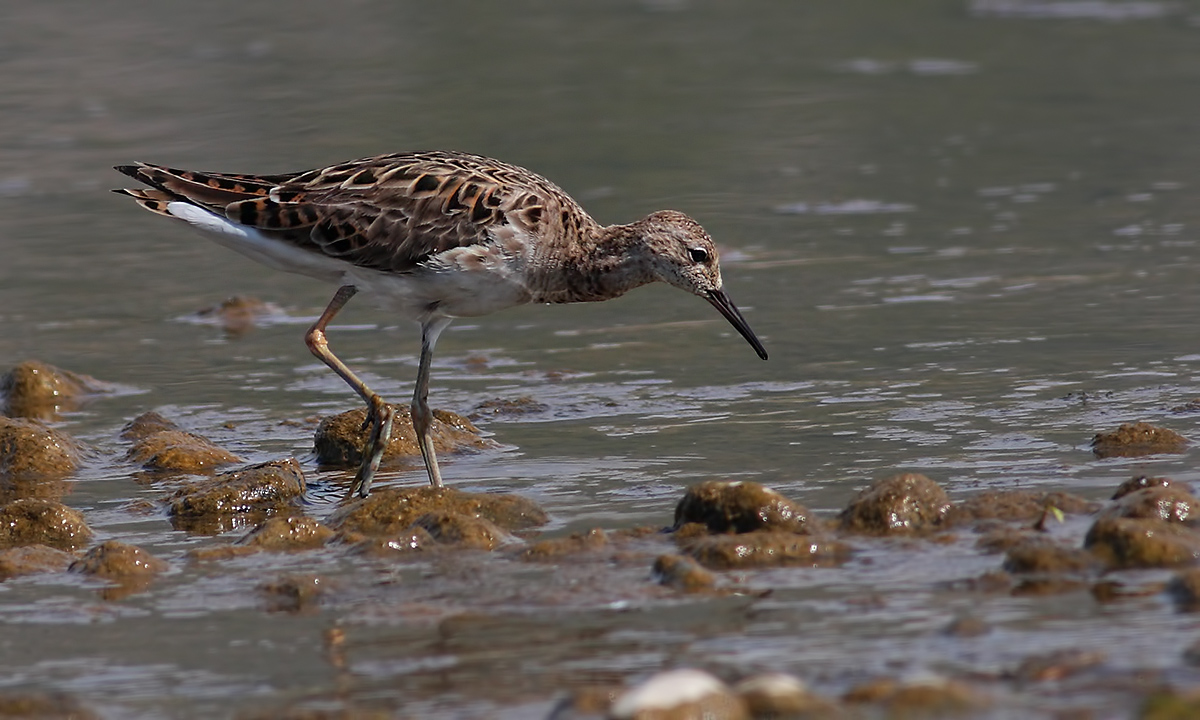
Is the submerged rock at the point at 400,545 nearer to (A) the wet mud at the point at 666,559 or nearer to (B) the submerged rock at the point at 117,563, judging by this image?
(A) the wet mud at the point at 666,559

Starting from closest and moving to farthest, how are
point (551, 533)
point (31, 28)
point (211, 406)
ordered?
point (551, 533)
point (211, 406)
point (31, 28)

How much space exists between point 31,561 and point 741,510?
3.05 m

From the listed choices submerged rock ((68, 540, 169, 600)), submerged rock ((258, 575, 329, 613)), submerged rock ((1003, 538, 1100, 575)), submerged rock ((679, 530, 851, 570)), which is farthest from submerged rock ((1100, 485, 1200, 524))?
submerged rock ((68, 540, 169, 600))

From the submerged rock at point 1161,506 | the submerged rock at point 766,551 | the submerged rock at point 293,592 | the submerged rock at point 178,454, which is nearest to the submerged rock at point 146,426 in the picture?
the submerged rock at point 178,454

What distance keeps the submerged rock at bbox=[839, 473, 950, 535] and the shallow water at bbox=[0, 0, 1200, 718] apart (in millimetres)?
235

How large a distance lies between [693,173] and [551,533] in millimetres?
9423

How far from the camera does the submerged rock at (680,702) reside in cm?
525

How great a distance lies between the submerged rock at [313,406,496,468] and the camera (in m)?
10.1

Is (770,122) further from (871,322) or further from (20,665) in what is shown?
(20,665)

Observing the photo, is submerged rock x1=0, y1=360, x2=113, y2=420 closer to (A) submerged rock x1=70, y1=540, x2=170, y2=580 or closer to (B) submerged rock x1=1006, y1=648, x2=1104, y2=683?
(A) submerged rock x1=70, y1=540, x2=170, y2=580

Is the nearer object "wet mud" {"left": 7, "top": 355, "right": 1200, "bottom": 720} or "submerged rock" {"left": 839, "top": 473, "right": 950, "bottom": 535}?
"wet mud" {"left": 7, "top": 355, "right": 1200, "bottom": 720}

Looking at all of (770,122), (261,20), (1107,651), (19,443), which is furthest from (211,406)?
(261,20)

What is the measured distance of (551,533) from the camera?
8117mm

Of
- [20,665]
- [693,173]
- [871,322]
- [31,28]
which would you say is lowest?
[20,665]
